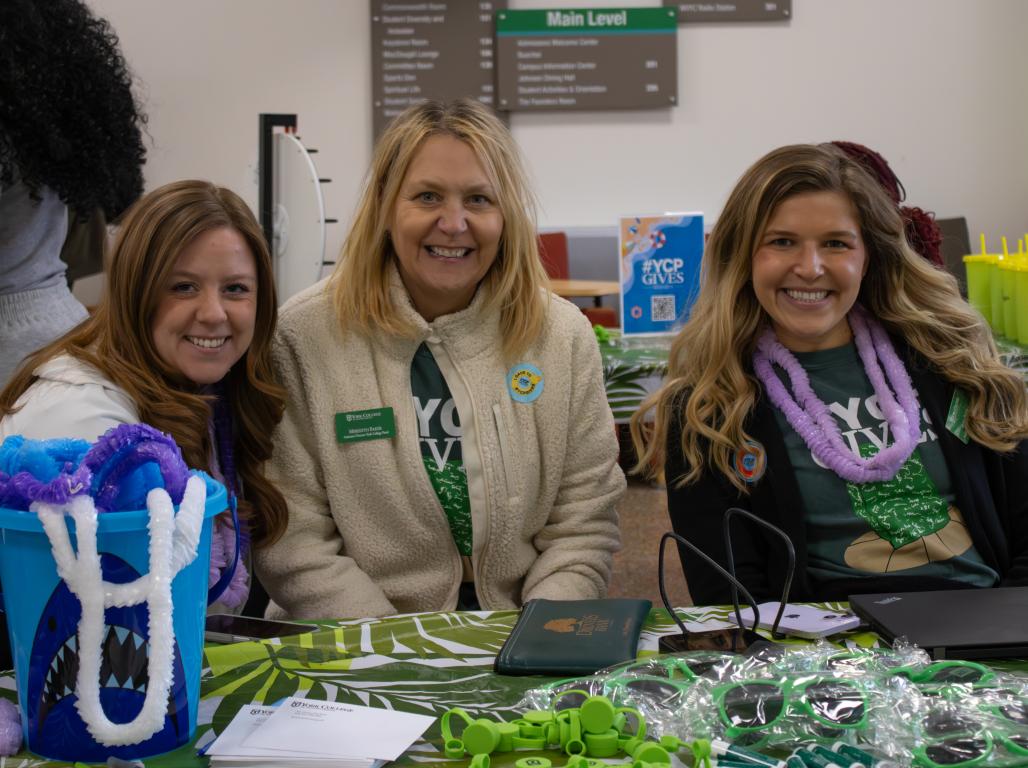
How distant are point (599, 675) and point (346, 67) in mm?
5873

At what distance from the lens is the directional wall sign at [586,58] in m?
6.38

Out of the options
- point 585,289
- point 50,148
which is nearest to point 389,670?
point 50,148

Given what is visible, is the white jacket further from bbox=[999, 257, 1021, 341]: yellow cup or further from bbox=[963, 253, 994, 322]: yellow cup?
bbox=[963, 253, 994, 322]: yellow cup

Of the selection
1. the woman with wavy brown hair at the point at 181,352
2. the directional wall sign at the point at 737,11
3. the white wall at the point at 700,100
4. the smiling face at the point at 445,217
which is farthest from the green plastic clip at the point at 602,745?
the directional wall sign at the point at 737,11

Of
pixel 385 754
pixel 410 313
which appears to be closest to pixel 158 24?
pixel 410 313

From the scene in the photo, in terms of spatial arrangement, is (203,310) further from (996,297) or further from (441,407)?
(996,297)

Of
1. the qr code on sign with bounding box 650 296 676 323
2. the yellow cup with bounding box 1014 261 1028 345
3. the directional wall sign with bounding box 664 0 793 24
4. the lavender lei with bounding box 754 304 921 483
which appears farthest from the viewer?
the directional wall sign with bounding box 664 0 793 24

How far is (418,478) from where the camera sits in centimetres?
185

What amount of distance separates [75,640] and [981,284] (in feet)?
9.70

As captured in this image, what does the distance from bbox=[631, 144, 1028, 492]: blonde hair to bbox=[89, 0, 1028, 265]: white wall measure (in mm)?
4587

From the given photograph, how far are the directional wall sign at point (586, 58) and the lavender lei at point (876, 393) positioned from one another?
4.75 metres

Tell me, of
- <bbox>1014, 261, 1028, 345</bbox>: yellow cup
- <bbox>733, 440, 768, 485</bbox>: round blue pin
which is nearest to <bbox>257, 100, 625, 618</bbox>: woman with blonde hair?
<bbox>733, 440, 768, 485</bbox>: round blue pin

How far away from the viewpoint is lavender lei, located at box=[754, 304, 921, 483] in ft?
5.65

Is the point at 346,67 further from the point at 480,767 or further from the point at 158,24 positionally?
the point at 480,767
